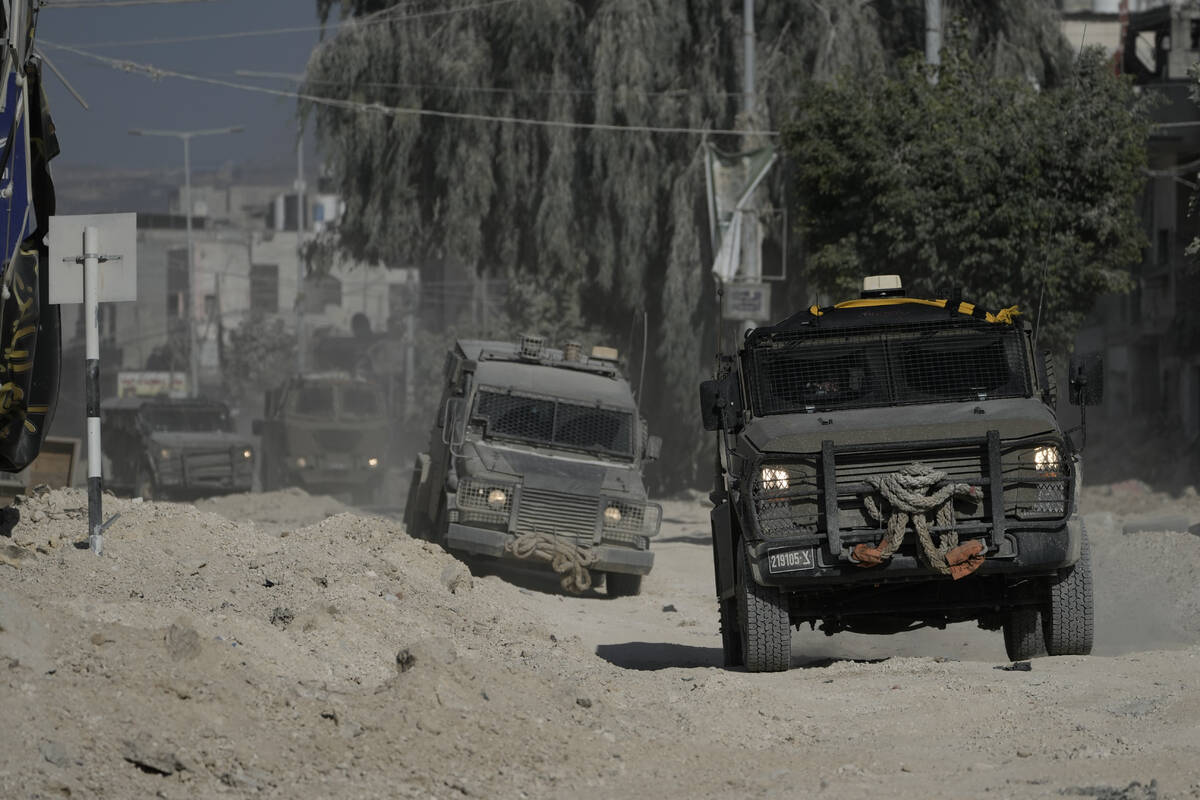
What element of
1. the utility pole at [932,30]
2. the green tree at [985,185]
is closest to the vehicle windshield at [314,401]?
the green tree at [985,185]

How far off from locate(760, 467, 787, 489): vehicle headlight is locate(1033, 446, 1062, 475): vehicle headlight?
5.07 feet

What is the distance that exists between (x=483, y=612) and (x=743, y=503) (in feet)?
13.1

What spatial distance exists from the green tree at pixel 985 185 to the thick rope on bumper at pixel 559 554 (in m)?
7.45

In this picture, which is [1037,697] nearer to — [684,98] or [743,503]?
[743,503]

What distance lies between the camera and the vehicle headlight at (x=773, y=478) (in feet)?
35.2

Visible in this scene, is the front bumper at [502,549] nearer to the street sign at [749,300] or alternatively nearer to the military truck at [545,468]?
the military truck at [545,468]

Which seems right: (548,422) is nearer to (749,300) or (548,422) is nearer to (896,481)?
(749,300)

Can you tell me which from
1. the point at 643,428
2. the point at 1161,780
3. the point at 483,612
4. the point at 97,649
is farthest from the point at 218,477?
the point at 1161,780

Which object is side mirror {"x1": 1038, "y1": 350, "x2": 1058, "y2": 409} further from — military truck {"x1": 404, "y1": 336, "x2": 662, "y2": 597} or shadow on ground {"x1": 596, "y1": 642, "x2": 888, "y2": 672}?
military truck {"x1": 404, "y1": 336, "x2": 662, "y2": 597}

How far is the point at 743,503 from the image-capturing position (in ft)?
35.9

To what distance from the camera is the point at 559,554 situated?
755 inches

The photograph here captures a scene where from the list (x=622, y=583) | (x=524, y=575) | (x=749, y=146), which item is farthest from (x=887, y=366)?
(x=749, y=146)

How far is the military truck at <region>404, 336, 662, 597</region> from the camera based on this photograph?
19.2 m

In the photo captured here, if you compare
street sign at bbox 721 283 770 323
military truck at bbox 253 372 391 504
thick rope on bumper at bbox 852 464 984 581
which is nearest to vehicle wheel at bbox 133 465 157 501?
military truck at bbox 253 372 391 504
